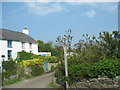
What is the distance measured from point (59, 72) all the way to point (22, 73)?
499 cm

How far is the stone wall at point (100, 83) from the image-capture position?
6.51m

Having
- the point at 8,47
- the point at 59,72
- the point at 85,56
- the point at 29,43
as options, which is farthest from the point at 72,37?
the point at 29,43

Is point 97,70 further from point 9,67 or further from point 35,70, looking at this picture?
point 35,70

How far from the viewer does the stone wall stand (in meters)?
6.51

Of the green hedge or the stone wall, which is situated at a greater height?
the green hedge

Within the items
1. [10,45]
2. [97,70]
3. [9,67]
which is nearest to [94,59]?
[97,70]

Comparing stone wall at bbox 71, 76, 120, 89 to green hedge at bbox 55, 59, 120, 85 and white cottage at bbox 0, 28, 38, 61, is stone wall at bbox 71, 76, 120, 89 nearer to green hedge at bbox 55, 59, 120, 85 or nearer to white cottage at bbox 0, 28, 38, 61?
green hedge at bbox 55, 59, 120, 85

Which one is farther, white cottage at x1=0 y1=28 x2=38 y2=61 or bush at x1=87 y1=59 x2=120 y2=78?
white cottage at x1=0 y1=28 x2=38 y2=61

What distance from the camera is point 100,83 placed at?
6.88 meters

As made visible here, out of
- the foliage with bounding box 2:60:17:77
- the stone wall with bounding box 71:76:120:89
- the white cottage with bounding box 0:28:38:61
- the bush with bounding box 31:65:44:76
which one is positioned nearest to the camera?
the stone wall with bounding box 71:76:120:89

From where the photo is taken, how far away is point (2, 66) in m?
12.1

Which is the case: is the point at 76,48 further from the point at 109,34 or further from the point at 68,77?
Answer: the point at 68,77

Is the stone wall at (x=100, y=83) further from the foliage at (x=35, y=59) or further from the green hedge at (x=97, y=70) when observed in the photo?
the foliage at (x=35, y=59)

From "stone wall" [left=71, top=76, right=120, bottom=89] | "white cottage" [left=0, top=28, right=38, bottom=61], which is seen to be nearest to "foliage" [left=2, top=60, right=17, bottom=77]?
"stone wall" [left=71, top=76, right=120, bottom=89]
